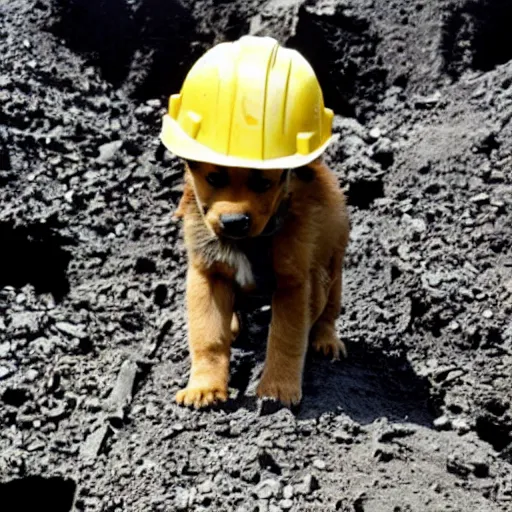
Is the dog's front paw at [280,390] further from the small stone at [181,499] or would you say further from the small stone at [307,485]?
the small stone at [181,499]

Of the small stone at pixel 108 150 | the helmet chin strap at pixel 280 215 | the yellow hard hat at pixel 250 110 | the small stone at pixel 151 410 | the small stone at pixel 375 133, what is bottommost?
the small stone at pixel 151 410

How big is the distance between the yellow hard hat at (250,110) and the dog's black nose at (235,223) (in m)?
0.25

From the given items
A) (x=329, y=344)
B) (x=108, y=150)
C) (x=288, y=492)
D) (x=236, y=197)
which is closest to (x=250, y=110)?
(x=236, y=197)

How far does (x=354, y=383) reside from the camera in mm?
6727

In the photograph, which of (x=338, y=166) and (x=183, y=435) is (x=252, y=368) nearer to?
(x=183, y=435)

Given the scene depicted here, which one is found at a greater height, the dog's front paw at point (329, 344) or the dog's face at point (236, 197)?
the dog's face at point (236, 197)

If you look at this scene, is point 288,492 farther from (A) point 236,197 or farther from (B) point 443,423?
(A) point 236,197

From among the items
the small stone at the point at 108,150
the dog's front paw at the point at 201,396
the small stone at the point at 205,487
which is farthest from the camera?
the small stone at the point at 108,150

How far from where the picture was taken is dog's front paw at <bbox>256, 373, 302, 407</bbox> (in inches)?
247

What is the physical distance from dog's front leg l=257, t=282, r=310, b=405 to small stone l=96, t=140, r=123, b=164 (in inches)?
96.5

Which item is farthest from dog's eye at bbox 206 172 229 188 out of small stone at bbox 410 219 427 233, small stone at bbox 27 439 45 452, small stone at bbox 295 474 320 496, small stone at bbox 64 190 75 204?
small stone at bbox 64 190 75 204

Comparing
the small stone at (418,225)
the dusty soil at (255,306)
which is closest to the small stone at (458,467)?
the dusty soil at (255,306)

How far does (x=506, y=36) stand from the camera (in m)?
9.14

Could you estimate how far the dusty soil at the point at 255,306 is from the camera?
5.88 metres
